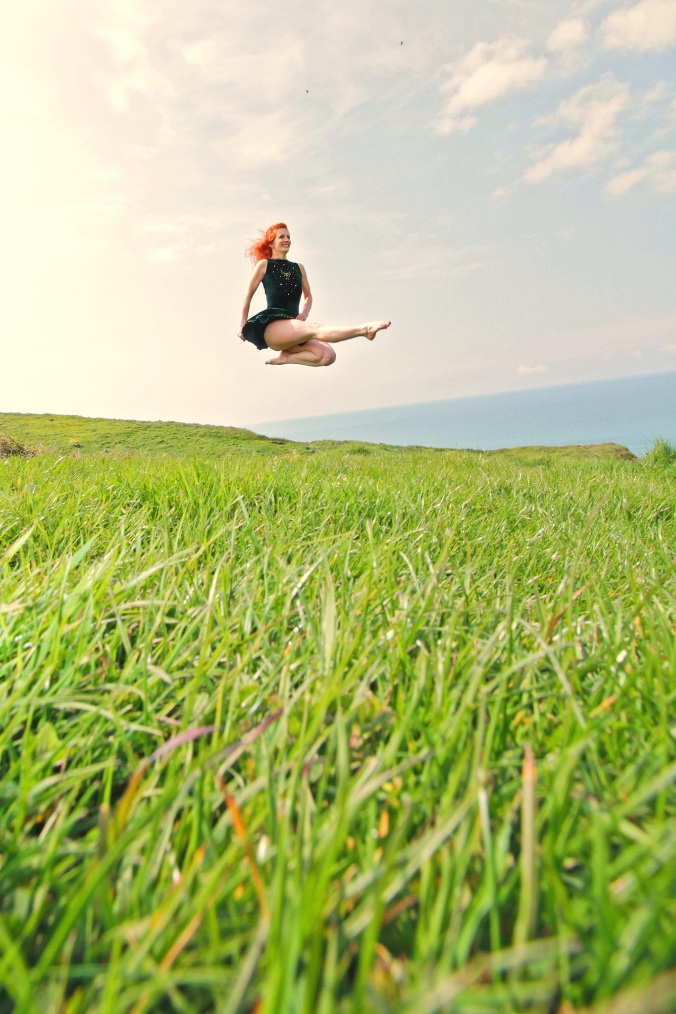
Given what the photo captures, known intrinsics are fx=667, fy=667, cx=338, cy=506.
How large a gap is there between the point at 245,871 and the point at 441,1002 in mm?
322

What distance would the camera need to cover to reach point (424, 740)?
1.15 meters

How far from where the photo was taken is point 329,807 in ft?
3.52

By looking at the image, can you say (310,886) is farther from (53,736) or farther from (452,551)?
(452,551)

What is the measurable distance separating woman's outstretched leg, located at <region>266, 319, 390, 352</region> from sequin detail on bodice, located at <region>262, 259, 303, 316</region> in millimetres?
474

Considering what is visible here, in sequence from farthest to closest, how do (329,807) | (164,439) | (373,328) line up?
1. (164,439)
2. (373,328)
3. (329,807)

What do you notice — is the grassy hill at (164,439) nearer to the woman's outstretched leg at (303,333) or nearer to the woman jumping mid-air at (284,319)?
the woman jumping mid-air at (284,319)

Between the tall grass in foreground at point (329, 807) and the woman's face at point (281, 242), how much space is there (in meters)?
6.39

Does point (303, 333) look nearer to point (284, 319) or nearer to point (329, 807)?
point (284, 319)

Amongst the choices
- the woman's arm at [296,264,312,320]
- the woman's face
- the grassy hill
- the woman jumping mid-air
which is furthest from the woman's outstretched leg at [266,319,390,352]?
the grassy hill

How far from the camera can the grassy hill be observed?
17172mm

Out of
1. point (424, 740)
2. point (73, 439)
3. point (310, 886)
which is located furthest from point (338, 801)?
point (73, 439)

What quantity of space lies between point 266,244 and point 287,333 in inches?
64.8

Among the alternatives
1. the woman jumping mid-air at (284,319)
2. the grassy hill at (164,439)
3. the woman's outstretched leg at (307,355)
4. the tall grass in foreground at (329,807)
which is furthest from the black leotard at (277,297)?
the grassy hill at (164,439)

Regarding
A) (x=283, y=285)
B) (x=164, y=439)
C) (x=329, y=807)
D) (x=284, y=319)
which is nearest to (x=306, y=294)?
(x=283, y=285)
